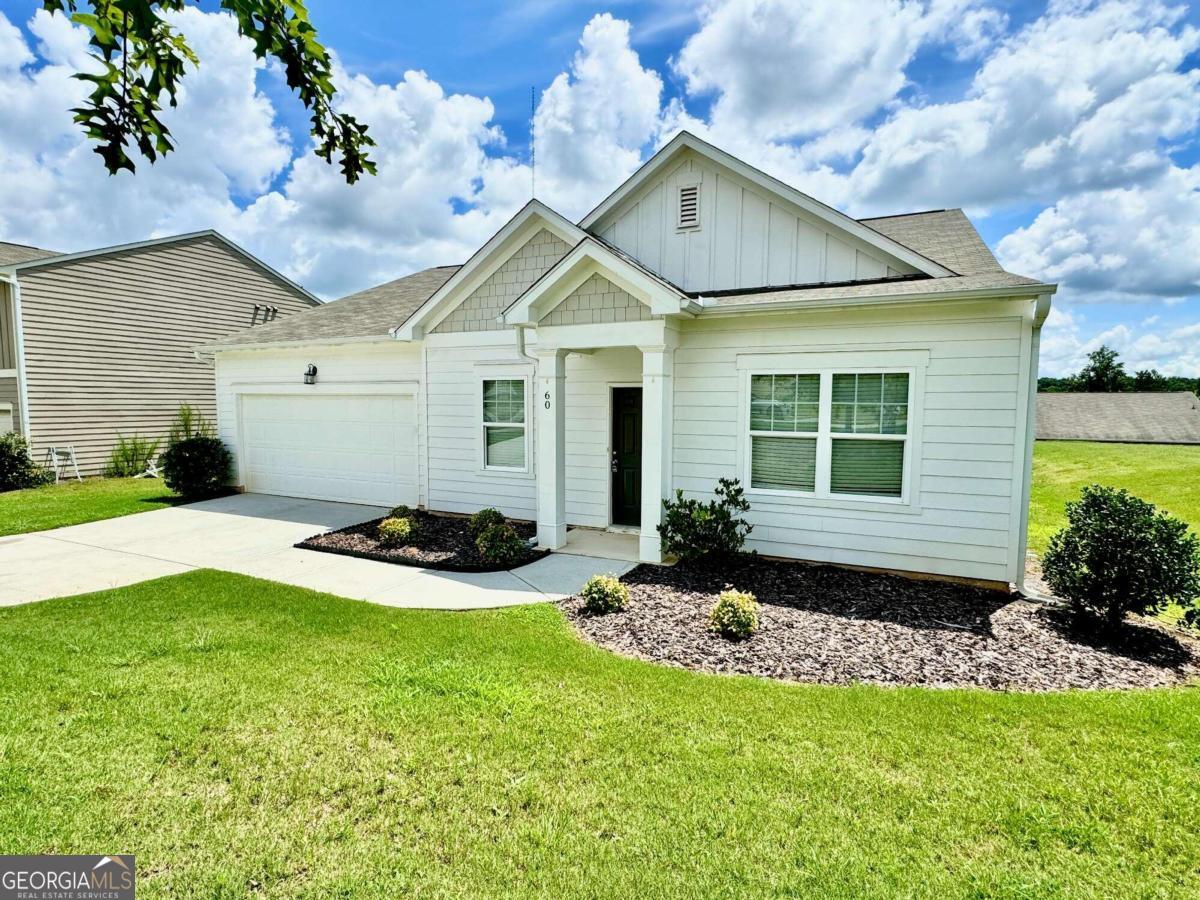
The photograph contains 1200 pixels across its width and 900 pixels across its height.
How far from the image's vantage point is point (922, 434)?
7.10 meters

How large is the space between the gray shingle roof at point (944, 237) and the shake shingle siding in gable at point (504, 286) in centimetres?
509

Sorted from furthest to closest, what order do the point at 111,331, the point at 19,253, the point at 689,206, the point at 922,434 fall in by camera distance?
the point at 19,253, the point at 111,331, the point at 689,206, the point at 922,434

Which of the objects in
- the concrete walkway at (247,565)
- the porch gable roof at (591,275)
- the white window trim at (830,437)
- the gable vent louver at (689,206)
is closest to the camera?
the concrete walkway at (247,565)

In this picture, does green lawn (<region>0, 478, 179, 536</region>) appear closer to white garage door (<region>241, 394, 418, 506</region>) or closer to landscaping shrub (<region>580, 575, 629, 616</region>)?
white garage door (<region>241, 394, 418, 506</region>)

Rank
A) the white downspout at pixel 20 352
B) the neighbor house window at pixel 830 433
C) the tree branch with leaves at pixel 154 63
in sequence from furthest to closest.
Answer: the white downspout at pixel 20 352 < the neighbor house window at pixel 830 433 < the tree branch with leaves at pixel 154 63

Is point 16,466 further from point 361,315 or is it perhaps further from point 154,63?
point 154,63

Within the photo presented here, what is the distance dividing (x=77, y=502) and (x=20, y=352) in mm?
5298

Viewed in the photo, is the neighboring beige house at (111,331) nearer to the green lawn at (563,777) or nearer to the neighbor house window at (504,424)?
the neighbor house window at (504,424)

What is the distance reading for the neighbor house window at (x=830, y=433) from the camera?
7301 mm

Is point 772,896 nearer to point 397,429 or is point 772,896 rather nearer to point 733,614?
point 733,614

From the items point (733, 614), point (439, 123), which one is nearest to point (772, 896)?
point (733, 614)

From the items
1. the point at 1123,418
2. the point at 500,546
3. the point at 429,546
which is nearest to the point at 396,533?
the point at 429,546

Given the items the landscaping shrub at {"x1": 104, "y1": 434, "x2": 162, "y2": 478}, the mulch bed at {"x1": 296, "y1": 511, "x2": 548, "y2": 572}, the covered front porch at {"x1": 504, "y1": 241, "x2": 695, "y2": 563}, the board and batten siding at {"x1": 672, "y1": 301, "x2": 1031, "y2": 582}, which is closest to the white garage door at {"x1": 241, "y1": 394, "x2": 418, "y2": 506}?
the mulch bed at {"x1": 296, "y1": 511, "x2": 548, "y2": 572}

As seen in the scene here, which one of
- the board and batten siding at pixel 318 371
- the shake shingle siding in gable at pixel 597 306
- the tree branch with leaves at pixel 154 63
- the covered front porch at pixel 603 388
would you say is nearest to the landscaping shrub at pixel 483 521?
the covered front porch at pixel 603 388
